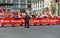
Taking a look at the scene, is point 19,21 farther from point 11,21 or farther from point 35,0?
point 35,0

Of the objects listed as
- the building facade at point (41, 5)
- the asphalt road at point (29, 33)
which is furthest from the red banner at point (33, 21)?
the building facade at point (41, 5)

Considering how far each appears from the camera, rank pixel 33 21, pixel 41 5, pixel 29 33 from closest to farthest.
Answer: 1. pixel 29 33
2. pixel 33 21
3. pixel 41 5

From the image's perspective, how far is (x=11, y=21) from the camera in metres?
30.3

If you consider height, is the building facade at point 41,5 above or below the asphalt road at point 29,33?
above

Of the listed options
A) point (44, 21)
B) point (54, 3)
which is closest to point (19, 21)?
point (44, 21)

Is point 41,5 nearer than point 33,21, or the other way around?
point 33,21

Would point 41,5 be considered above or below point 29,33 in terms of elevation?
above

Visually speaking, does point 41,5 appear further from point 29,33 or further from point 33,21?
point 29,33

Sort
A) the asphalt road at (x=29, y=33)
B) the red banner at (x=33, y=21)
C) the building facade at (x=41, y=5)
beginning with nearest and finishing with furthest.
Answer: the asphalt road at (x=29, y=33) < the red banner at (x=33, y=21) < the building facade at (x=41, y=5)

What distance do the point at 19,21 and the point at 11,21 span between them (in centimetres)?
119

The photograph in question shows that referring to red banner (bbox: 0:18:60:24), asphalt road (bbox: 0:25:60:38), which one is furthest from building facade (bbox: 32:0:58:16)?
asphalt road (bbox: 0:25:60:38)

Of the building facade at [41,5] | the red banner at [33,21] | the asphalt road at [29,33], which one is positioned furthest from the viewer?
the building facade at [41,5]

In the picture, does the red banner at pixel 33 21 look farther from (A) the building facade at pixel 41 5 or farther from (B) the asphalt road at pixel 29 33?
(A) the building facade at pixel 41 5

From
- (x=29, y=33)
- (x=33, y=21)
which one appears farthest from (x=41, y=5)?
(x=29, y=33)
